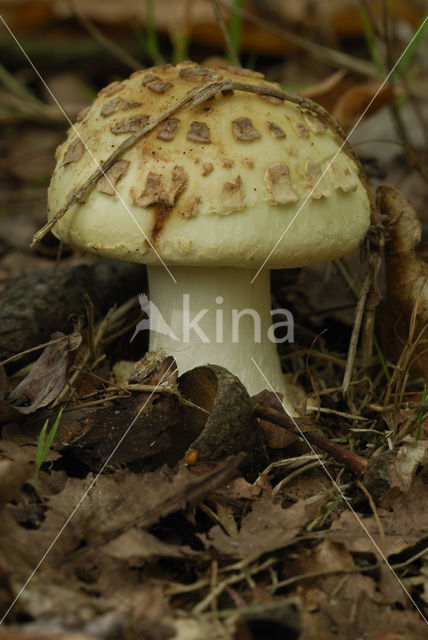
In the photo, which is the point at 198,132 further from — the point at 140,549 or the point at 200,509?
the point at 140,549

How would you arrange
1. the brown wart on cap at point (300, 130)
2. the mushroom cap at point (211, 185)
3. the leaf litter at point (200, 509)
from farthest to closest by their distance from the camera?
the brown wart on cap at point (300, 130) → the mushroom cap at point (211, 185) → the leaf litter at point (200, 509)

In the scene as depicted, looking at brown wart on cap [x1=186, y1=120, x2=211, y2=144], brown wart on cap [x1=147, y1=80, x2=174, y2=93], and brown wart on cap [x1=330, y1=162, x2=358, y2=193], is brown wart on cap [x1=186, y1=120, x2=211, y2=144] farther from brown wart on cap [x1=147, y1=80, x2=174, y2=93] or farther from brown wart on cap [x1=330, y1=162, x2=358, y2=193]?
brown wart on cap [x1=330, y1=162, x2=358, y2=193]

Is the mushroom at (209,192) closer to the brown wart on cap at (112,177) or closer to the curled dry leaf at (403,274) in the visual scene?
the brown wart on cap at (112,177)

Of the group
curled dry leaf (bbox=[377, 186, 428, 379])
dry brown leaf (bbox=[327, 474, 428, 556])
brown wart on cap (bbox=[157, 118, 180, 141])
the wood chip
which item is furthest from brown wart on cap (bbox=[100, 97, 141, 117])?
dry brown leaf (bbox=[327, 474, 428, 556])

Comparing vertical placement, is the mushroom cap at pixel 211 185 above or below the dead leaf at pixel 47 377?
above

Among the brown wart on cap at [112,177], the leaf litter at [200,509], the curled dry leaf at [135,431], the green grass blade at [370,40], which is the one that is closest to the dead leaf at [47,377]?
the leaf litter at [200,509]

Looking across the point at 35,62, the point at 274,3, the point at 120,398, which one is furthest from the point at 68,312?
the point at 274,3

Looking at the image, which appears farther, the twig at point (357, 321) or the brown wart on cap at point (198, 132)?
the twig at point (357, 321)
